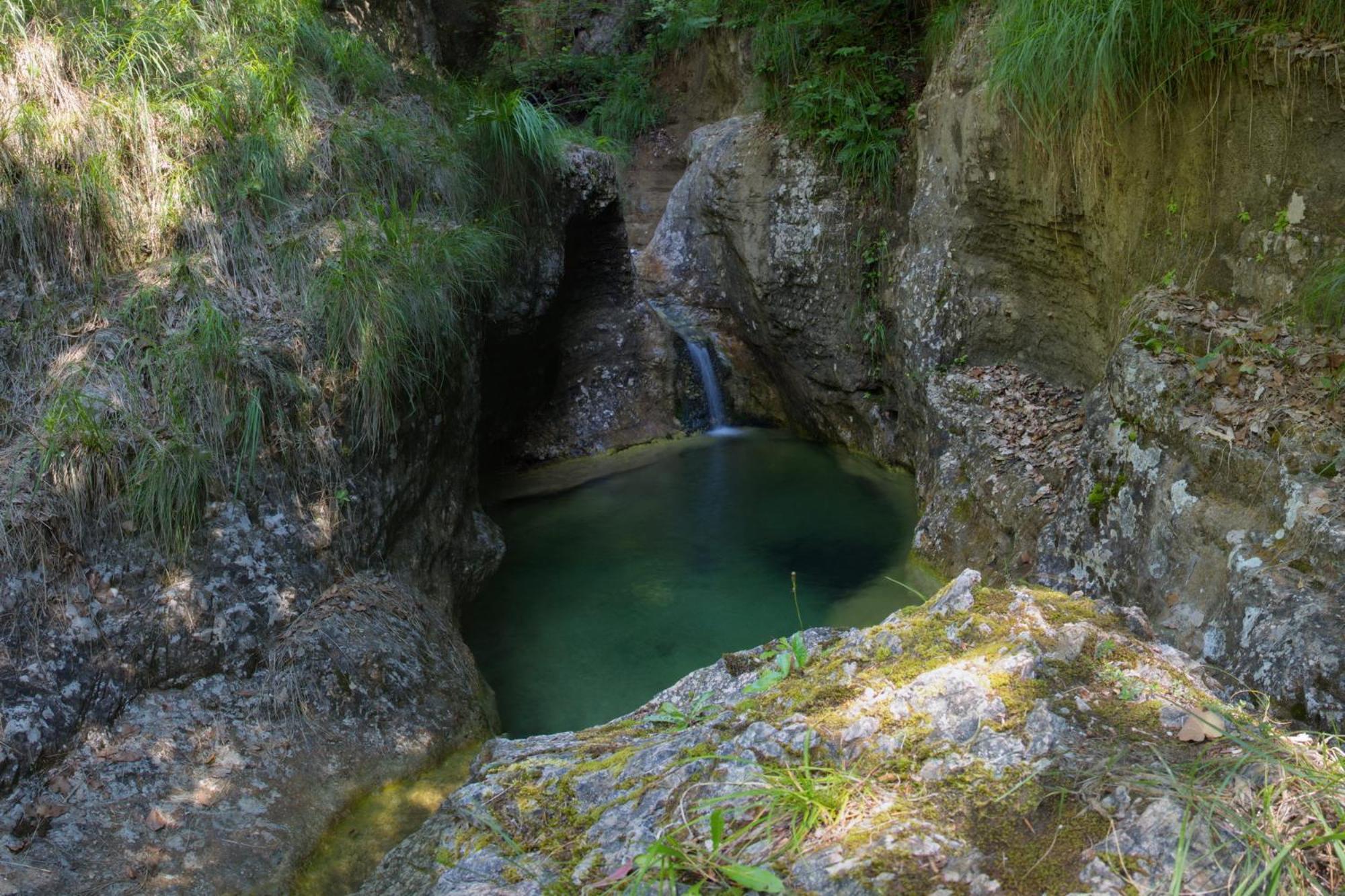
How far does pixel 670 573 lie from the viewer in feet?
21.5

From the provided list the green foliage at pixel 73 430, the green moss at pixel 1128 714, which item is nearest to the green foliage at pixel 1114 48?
the green moss at pixel 1128 714

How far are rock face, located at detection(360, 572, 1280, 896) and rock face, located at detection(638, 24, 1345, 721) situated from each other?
5.56 ft

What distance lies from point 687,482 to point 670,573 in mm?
1751

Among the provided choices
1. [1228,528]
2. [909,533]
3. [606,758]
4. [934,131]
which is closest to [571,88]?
[934,131]

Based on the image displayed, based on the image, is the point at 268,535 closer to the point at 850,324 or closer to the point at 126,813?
the point at 126,813

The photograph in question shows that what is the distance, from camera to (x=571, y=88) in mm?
14227

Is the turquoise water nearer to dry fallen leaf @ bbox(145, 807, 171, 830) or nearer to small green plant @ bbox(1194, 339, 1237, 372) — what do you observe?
dry fallen leaf @ bbox(145, 807, 171, 830)

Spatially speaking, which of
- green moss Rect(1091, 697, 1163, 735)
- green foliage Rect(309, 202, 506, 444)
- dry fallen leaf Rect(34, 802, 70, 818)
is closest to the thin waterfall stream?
green foliage Rect(309, 202, 506, 444)

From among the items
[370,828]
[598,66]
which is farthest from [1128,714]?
[598,66]

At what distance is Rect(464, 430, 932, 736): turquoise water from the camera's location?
546cm

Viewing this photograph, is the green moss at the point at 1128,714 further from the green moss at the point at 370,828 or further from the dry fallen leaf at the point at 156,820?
the dry fallen leaf at the point at 156,820

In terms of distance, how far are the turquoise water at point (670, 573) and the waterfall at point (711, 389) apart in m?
0.89

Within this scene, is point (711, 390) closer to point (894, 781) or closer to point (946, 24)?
point (946, 24)

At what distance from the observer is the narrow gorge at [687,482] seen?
176 cm
